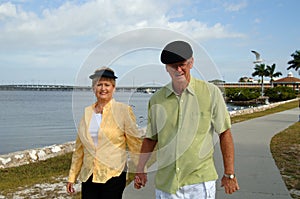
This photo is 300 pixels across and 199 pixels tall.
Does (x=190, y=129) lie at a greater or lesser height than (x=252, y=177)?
greater

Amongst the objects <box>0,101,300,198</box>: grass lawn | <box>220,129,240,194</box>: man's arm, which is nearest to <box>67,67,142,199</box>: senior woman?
<box>220,129,240,194</box>: man's arm

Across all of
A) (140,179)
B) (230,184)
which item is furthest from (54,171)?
(230,184)

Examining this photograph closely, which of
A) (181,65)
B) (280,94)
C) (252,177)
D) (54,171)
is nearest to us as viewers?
(181,65)

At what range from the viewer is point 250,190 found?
5246 millimetres

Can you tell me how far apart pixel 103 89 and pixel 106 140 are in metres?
0.44

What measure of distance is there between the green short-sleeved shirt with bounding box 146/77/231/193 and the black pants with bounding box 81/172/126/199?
0.71 meters

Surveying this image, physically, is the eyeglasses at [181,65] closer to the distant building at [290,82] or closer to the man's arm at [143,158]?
the man's arm at [143,158]

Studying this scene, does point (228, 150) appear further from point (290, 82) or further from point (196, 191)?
point (290, 82)

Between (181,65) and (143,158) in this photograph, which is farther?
(143,158)

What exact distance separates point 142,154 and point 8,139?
19.0 meters

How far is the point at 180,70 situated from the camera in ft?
8.34

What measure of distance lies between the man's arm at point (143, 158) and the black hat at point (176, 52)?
685 mm

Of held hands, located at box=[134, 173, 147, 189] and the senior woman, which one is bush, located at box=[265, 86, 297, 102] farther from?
held hands, located at box=[134, 173, 147, 189]

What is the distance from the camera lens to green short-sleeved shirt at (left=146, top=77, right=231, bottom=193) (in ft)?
8.41
